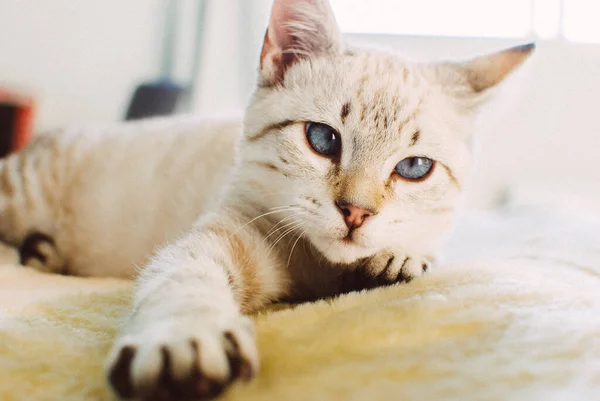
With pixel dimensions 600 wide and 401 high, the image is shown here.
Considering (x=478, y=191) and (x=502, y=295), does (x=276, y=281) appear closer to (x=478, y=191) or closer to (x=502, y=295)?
(x=502, y=295)

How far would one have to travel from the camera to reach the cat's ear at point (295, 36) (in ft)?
3.73

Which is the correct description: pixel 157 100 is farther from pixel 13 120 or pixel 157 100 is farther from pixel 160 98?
pixel 13 120

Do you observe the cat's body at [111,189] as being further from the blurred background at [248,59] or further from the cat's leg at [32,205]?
the blurred background at [248,59]

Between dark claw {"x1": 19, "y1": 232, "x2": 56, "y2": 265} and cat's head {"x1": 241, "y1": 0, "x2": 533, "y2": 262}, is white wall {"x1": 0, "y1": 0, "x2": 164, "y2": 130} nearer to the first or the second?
dark claw {"x1": 19, "y1": 232, "x2": 56, "y2": 265}

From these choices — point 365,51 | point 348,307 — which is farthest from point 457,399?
point 365,51

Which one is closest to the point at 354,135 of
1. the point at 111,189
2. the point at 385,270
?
the point at 385,270

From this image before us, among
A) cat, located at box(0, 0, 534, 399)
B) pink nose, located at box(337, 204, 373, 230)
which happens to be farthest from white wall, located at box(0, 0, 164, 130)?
pink nose, located at box(337, 204, 373, 230)

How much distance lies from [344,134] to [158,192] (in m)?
0.91

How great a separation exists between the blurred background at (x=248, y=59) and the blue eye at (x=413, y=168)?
2.01 meters

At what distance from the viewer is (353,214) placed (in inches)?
36.3

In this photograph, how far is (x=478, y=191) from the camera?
319cm

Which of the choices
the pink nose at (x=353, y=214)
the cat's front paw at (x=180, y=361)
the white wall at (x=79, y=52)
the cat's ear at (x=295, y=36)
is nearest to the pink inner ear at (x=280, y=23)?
the cat's ear at (x=295, y=36)

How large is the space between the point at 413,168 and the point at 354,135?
0.53 ft

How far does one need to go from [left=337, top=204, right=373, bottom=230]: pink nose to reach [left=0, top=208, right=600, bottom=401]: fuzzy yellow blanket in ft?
0.45
